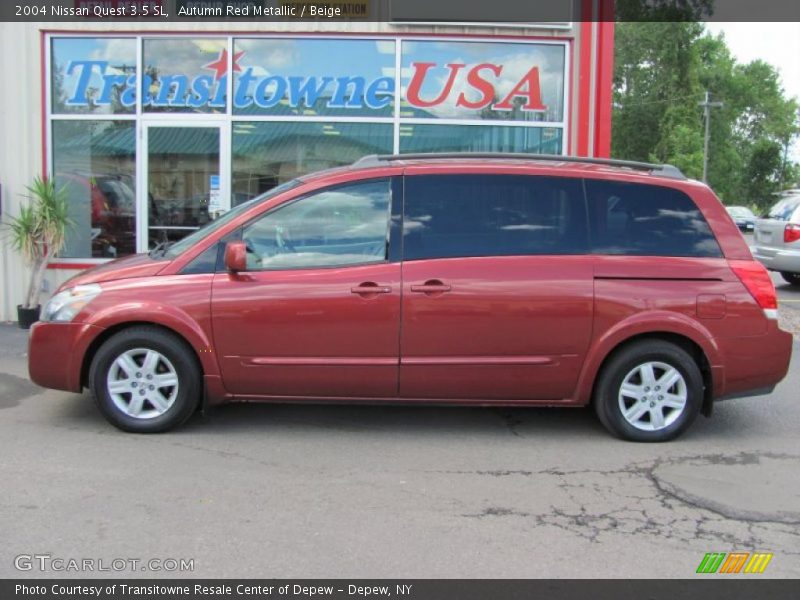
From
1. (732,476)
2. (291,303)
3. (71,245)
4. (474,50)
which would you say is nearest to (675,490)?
(732,476)

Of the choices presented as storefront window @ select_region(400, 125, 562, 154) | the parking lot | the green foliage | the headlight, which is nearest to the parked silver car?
storefront window @ select_region(400, 125, 562, 154)

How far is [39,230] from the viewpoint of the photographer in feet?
27.8

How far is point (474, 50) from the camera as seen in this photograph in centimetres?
926

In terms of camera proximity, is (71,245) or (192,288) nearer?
(192,288)

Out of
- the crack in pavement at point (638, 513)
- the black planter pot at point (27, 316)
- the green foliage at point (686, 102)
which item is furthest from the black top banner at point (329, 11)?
the green foliage at point (686, 102)

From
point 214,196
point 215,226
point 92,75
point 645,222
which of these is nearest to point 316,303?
point 215,226

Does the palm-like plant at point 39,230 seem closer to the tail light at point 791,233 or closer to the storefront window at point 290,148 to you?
the storefront window at point 290,148

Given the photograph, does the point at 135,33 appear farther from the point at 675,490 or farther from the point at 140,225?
the point at 675,490

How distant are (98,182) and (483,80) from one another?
5.11 meters

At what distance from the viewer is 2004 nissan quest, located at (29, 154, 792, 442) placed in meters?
4.79

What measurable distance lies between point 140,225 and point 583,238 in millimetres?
6434

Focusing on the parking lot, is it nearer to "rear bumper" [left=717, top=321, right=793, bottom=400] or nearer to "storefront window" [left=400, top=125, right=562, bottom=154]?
"rear bumper" [left=717, top=321, right=793, bottom=400]

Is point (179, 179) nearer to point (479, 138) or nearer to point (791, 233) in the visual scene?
point (479, 138)
